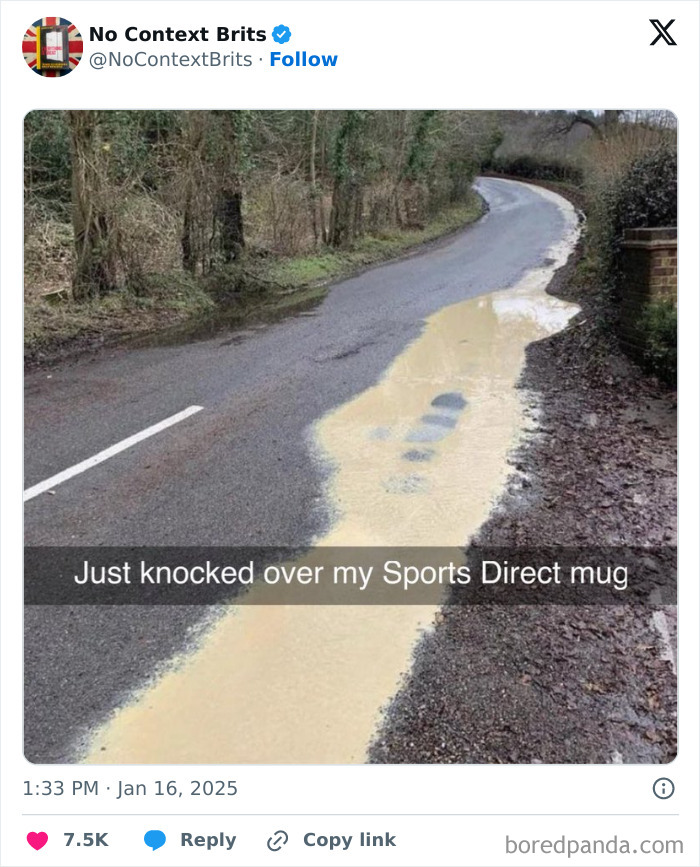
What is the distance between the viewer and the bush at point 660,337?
190 inches

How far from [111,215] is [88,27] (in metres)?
7.30

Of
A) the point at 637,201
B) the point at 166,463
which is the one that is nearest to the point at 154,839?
the point at 166,463

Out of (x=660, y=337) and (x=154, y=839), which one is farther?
(x=660, y=337)

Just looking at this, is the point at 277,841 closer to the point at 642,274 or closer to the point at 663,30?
the point at 663,30

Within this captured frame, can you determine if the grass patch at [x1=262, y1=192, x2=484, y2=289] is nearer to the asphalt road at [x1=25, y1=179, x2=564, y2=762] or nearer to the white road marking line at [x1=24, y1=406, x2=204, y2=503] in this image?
the asphalt road at [x1=25, y1=179, x2=564, y2=762]

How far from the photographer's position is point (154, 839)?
1486mm

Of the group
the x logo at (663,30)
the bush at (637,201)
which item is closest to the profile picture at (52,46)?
the x logo at (663,30)

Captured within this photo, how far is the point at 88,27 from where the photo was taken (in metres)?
1.77

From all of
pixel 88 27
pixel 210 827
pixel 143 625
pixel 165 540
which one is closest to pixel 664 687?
pixel 210 827

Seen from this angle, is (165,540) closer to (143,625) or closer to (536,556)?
(143,625)

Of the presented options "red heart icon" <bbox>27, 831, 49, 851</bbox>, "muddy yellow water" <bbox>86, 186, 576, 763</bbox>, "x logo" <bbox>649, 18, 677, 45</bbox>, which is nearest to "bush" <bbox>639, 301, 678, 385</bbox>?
"muddy yellow water" <bbox>86, 186, 576, 763</bbox>

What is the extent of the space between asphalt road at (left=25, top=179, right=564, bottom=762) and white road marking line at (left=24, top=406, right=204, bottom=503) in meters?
0.06

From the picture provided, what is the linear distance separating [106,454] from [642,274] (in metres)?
3.99

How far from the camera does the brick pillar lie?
4.88m
